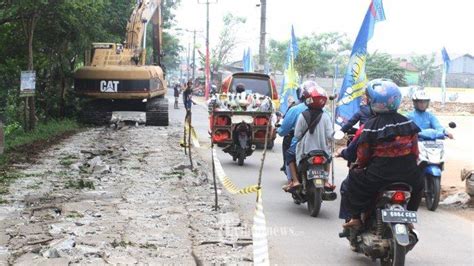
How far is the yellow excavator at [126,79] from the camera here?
65.9 ft

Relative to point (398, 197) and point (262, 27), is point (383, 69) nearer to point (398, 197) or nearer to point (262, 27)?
point (262, 27)

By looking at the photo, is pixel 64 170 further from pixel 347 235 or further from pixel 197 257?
pixel 347 235

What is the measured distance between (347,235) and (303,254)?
514mm

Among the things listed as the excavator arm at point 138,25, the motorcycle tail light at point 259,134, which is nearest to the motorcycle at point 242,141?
the motorcycle tail light at point 259,134

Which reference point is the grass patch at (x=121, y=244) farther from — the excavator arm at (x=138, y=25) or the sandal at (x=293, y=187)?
the excavator arm at (x=138, y=25)

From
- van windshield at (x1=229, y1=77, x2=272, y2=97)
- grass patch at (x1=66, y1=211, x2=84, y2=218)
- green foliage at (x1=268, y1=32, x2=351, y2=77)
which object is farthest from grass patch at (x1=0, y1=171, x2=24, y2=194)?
green foliage at (x1=268, y1=32, x2=351, y2=77)

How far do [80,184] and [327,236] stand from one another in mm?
4235

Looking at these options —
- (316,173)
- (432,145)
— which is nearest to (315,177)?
(316,173)

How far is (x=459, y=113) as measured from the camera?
37.1 metres

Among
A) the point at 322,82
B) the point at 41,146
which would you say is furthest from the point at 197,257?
the point at 322,82

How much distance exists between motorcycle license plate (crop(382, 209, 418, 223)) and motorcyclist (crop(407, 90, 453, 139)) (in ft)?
12.6

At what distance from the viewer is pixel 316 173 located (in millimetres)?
7715

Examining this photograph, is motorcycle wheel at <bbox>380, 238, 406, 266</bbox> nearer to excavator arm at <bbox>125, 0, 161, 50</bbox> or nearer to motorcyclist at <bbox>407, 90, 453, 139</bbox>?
motorcyclist at <bbox>407, 90, 453, 139</bbox>

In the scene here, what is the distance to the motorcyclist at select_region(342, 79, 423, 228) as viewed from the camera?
5.33m
